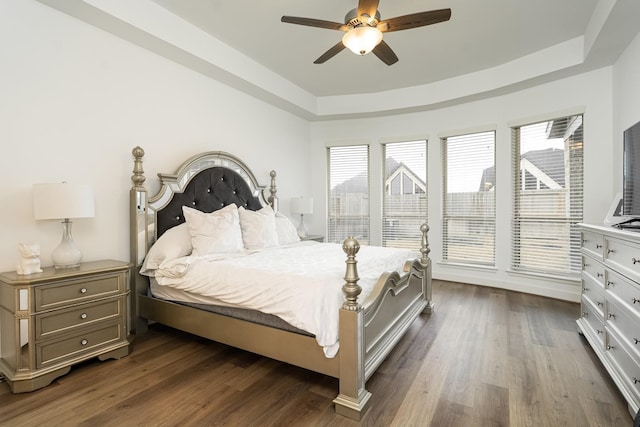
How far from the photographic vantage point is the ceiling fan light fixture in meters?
2.42

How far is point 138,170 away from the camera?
114 inches

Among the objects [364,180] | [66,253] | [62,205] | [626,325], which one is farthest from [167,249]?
[364,180]

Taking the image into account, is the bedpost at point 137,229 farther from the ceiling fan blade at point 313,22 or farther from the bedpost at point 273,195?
the bedpost at point 273,195

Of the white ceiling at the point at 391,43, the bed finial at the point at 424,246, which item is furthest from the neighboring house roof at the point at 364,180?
the bed finial at the point at 424,246

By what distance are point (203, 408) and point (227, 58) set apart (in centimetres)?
335

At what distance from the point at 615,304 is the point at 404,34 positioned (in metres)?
2.93

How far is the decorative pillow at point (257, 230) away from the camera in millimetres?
3350

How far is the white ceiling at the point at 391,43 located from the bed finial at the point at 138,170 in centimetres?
102

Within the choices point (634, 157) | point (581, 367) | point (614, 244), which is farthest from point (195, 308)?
point (634, 157)

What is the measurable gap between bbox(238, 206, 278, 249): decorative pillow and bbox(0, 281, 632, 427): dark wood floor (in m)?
1.04

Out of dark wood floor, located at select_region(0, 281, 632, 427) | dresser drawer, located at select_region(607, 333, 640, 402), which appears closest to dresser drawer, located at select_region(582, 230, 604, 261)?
dresser drawer, located at select_region(607, 333, 640, 402)

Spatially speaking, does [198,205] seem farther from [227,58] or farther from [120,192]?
[227,58]

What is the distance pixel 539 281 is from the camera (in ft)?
13.6

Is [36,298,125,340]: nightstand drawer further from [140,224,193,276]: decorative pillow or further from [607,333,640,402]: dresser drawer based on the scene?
[607,333,640,402]: dresser drawer
